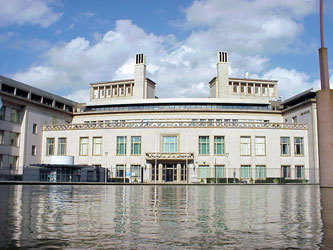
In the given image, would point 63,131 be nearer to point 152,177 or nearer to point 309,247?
point 152,177

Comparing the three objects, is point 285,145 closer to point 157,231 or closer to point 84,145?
point 84,145

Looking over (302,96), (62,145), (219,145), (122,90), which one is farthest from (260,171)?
(122,90)

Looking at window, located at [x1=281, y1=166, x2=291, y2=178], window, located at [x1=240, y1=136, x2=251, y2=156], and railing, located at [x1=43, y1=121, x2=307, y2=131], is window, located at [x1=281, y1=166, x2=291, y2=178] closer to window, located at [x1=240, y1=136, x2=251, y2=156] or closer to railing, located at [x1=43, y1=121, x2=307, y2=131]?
window, located at [x1=240, y1=136, x2=251, y2=156]

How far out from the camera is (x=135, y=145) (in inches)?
2485

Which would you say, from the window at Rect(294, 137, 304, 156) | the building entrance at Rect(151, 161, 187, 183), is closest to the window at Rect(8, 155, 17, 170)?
the building entrance at Rect(151, 161, 187, 183)

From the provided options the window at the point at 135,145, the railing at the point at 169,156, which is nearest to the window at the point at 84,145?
the window at the point at 135,145

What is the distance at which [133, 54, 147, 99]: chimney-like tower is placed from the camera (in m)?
90.6

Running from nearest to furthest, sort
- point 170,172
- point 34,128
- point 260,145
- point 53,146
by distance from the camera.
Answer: point 170,172 → point 260,145 → point 34,128 → point 53,146

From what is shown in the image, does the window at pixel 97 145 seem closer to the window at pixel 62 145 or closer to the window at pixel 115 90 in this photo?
the window at pixel 62 145

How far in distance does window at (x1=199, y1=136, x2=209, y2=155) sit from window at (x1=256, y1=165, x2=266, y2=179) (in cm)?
857

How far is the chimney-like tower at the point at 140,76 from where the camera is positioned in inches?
3565

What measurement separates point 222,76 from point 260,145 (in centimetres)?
3220

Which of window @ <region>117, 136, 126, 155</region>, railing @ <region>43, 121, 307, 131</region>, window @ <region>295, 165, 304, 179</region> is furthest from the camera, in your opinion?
window @ <region>117, 136, 126, 155</region>

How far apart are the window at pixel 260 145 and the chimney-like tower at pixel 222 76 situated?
2865cm
